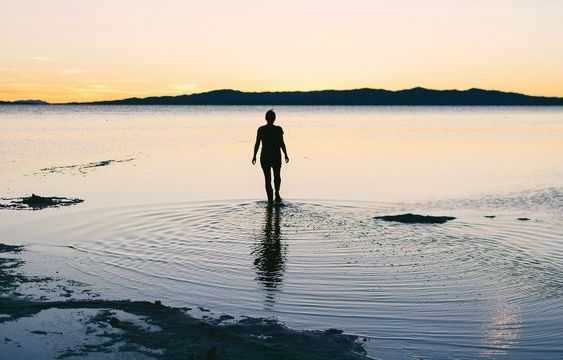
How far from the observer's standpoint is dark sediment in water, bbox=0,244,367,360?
20.4ft

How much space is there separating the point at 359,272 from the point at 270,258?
1645 mm

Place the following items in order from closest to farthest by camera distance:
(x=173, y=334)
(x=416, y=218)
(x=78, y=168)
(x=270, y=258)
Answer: (x=173, y=334) < (x=270, y=258) < (x=416, y=218) < (x=78, y=168)

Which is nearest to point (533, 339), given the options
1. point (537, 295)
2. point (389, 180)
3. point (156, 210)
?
point (537, 295)

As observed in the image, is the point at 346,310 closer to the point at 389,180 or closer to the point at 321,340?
the point at 321,340

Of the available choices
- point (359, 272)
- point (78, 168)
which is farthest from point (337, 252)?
point (78, 168)

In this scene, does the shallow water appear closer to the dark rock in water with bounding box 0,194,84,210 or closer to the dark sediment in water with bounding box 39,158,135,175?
the dark rock in water with bounding box 0,194,84,210

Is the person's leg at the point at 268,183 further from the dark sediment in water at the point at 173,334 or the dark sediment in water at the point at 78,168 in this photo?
the dark sediment in water at the point at 78,168

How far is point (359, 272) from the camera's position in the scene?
32.6 ft

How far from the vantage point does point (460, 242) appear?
1233 cm

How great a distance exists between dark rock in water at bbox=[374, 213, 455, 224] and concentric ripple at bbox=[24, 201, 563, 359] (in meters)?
0.42

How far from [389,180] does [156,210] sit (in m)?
10.7

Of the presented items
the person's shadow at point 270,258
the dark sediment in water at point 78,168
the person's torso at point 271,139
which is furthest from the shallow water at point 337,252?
the dark sediment in water at point 78,168

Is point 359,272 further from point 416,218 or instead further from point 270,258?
point 416,218

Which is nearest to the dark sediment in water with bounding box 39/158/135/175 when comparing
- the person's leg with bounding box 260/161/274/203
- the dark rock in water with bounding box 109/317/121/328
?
the person's leg with bounding box 260/161/274/203
